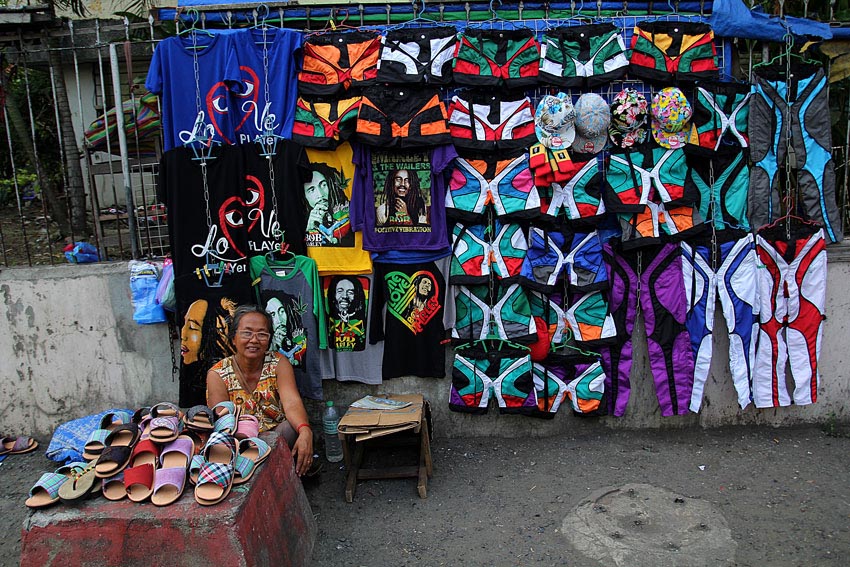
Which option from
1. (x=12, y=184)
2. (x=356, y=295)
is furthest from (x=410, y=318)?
(x=12, y=184)

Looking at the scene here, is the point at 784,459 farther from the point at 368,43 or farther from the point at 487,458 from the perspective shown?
the point at 368,43

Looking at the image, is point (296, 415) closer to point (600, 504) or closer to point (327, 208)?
point (327, 208)

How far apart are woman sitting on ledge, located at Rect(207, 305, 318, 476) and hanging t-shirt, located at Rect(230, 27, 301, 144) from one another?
1311 millimetres

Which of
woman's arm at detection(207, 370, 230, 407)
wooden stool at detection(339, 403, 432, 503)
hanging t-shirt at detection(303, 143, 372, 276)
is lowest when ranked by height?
wooden stool at detection(339, 403, 432, 503)

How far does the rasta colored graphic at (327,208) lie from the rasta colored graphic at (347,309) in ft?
0.90

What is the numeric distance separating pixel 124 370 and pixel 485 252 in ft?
9.24

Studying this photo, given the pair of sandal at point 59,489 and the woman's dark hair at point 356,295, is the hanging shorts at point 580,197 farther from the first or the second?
the pair of sandal at point 59,489

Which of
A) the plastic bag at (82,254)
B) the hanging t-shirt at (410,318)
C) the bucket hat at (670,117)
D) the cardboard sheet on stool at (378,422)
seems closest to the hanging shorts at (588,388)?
the hanging t-shirt at (410,318)

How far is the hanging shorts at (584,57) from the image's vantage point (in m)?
4.42

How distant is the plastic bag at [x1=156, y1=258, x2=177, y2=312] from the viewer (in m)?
4.64

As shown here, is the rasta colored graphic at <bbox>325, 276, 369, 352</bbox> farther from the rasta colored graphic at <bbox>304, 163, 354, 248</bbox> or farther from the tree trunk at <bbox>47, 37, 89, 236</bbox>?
the tree trunk at <bbox>47, 37, 89, 236</bbox>

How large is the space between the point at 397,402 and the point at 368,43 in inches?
94.8

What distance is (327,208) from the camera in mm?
4586

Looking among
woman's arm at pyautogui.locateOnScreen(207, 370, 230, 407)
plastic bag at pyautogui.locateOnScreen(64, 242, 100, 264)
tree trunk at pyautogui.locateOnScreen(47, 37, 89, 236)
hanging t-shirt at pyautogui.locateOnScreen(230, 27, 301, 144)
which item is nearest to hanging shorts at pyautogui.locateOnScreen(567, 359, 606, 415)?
woman's arm at pyautogui.locateOnScreen(207, 370, 230, 407)
